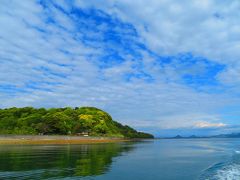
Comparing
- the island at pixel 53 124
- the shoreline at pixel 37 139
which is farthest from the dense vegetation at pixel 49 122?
the shoreline at pixel 37 139

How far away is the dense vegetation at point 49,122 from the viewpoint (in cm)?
11518

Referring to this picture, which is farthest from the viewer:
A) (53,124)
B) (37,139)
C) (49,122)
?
(53,124)

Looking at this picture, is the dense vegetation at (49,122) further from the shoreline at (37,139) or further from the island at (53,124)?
the shoreline at (37,139)

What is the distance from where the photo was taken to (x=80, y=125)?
451 ft

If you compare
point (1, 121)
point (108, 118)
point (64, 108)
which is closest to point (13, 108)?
point (1, 121)

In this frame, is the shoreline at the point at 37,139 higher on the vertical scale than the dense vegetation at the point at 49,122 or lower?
lower

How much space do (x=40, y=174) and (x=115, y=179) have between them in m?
6.30

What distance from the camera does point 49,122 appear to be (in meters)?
119

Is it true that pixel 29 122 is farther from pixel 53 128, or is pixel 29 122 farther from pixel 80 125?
pixel 80 125

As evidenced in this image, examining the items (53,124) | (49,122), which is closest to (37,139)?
(49,122)

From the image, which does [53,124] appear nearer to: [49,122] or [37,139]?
[49,122]

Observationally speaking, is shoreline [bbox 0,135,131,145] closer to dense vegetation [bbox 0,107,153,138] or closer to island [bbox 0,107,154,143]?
island [bbox 0,107,154,143]

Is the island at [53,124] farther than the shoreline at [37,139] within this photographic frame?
Yes

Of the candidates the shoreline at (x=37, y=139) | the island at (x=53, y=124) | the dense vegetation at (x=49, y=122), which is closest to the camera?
the shoreline at (x=37, y=139)
